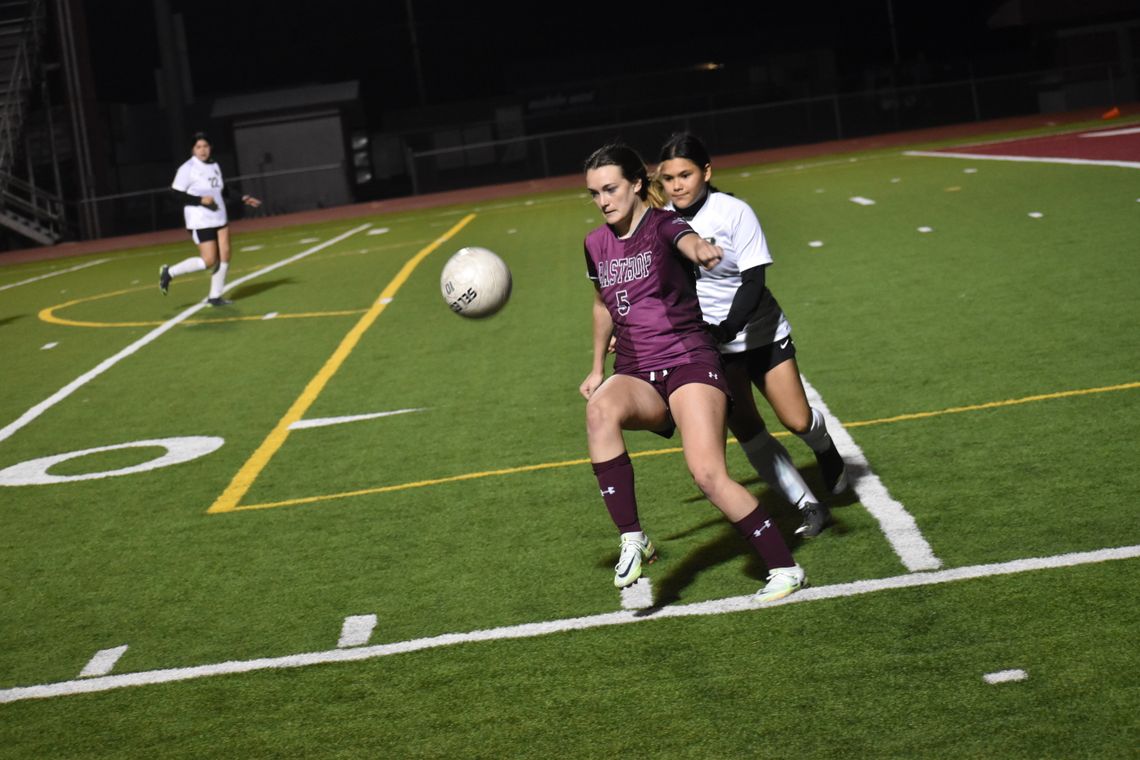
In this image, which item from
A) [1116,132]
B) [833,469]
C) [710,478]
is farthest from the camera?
[1116,132]

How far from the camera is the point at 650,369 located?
5.56 m

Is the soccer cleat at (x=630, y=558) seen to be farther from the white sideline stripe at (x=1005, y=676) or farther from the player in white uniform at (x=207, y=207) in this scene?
the player in white uniform at (x=207, y=207)

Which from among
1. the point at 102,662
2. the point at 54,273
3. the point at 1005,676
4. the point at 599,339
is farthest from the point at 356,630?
the point at 54,273

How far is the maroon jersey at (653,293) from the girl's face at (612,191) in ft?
0.28

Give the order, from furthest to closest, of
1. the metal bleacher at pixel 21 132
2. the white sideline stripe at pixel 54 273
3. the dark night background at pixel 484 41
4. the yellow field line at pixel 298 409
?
the dark night background at pixel 484 41 < the metal bleacher at pixel 21 132 < the white sideline stripe at pixel 54 273 < the yellow field line at pixel 298 409

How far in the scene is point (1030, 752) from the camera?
394 cm

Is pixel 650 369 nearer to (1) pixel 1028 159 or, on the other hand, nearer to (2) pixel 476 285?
(2) pixel 476 285

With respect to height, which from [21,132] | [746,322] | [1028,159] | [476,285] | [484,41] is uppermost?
[484,41]

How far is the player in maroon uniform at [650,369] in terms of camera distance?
17.5ft

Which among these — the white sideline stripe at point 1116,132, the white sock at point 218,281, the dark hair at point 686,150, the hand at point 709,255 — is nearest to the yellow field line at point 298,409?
the white sock at point 218,281

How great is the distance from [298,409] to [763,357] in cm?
521

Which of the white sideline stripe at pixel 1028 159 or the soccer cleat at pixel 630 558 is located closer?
the soccer cleat at pixel 630 558

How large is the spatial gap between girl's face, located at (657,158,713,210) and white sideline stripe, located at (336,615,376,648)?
6.91ft

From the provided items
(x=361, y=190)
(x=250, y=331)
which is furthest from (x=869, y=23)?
(x=250, y=331)
